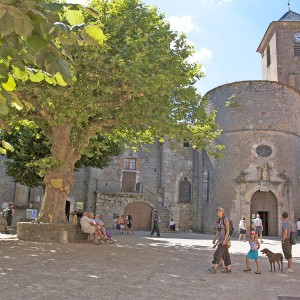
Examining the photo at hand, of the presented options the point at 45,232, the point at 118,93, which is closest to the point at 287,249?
the point at 118,93

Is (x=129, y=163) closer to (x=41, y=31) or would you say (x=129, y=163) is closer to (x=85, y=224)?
(x=85, y=224)

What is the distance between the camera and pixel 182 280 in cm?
710

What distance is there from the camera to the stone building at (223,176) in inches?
1058

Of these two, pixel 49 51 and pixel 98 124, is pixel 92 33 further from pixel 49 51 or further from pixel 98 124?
pixel 98 124

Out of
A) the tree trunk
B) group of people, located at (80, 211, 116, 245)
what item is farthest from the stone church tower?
the tree trunk

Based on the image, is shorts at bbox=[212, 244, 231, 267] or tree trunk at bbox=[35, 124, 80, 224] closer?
shorts at bbox=[212, 244, 231, 267]

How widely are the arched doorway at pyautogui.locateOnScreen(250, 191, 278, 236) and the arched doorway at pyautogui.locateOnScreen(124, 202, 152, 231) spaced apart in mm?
8681

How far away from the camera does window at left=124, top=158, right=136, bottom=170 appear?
3262 centimetres

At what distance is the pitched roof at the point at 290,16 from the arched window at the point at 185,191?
65.5 feet

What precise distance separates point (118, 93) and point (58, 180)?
4141mm

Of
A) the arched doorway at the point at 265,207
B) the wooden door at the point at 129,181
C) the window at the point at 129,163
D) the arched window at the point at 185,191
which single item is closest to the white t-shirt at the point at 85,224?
the arched doorway at the point at 265,207

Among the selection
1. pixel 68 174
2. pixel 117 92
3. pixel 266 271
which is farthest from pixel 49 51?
pixel 68 174

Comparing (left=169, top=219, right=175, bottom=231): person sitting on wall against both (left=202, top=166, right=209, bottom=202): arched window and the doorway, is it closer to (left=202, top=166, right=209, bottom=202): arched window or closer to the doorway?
(left=202, top=166, right=209, bottom=202): arched window

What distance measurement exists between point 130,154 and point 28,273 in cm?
2611
